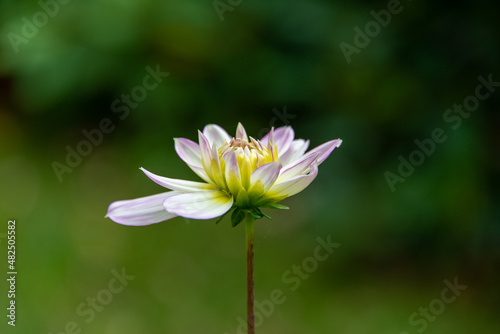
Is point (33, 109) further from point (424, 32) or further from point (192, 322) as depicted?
point (424, 32)

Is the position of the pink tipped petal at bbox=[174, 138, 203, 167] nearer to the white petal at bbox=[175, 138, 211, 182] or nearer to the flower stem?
the white petal at bbox=[175, 138, 211, 182]

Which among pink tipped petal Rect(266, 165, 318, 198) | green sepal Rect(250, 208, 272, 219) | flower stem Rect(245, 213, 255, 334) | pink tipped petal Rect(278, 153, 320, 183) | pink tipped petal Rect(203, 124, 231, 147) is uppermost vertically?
pink tipped petal Rect(203, 124, 231, 147)

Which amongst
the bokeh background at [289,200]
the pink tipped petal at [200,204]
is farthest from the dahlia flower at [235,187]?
the bokeh background at [289,200]

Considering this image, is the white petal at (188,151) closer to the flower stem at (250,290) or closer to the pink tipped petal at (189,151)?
the pink tipped petal at (189,151)

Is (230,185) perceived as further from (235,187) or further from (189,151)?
(189,151)

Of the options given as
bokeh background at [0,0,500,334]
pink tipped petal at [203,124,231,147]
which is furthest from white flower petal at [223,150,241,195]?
bokeh background at [0,0,500,334]

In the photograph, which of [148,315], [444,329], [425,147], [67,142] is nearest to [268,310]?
[148,315]

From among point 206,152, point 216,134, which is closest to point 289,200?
point 216,134

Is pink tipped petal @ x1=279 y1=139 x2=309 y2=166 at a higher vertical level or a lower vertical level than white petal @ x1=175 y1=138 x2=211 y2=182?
lower

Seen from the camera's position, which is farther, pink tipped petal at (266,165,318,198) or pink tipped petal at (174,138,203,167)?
pink tipped petal at (174,138,203,167)
